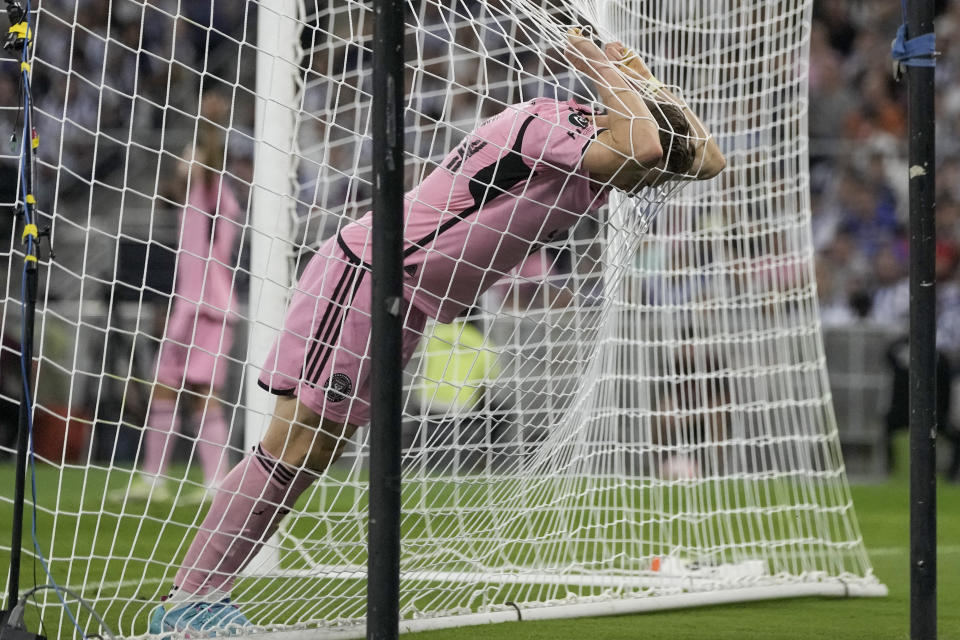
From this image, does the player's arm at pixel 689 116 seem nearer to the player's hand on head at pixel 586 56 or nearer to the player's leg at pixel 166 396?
the player's hand on head at pixel 586 56

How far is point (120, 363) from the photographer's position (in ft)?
31.1

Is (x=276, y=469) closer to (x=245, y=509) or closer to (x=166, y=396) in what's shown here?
(x=245, y=509)

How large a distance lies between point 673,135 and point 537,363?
0.75 meters

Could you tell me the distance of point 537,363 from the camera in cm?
353

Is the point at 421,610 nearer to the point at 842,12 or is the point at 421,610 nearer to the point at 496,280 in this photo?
the point at 496,280

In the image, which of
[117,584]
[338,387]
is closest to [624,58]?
[338,387]

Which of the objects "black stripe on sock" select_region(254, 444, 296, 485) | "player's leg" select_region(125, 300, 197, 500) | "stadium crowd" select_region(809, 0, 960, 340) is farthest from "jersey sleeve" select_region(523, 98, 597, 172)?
"stadium crowd" select_region(809, 0, 960, 340)

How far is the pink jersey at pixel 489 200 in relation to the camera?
3.12 m

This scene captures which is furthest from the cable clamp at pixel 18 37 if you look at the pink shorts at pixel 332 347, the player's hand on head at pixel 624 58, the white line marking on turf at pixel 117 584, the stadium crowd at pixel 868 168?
the stadium crowd at pixel 868 168

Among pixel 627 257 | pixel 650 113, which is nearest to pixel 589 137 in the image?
pixel 650 113

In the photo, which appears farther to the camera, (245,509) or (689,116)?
(689,116)

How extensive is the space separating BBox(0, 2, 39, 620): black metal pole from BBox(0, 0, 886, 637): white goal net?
0.22 metres

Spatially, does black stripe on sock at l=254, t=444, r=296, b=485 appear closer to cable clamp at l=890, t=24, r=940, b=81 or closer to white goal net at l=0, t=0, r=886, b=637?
white goal net at l=0, t=0, r=886, b=637

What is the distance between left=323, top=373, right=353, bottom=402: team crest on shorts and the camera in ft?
10.1
